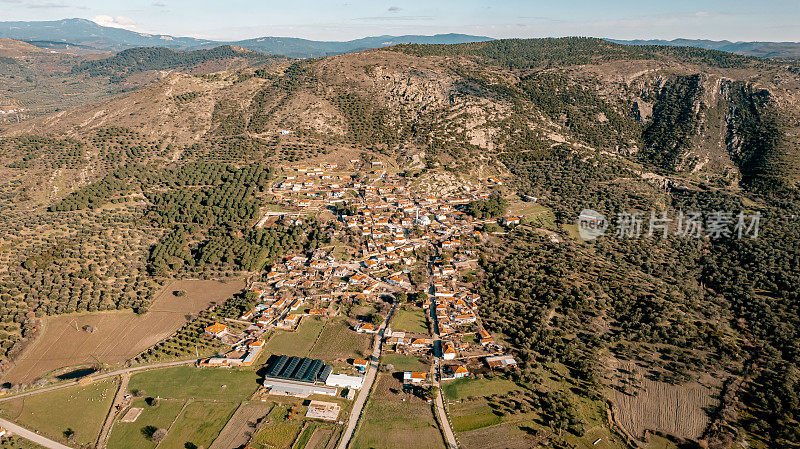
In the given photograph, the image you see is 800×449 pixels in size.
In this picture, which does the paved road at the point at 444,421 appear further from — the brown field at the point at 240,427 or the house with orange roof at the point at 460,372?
the brown field at the point at 240,427

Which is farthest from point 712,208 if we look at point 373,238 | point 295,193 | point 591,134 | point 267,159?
point 267,159

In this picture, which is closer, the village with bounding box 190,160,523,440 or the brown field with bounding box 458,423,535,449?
the brown field with bounding box 458,423,535,449

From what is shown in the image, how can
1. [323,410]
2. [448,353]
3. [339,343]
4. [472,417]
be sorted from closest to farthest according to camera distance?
[472,417]
[323,410]
[448,353]
[339,343]

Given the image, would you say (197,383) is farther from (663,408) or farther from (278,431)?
(663,408)

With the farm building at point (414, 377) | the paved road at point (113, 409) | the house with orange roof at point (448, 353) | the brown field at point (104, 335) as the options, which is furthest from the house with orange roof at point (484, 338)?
the paved road at point (113, 409)

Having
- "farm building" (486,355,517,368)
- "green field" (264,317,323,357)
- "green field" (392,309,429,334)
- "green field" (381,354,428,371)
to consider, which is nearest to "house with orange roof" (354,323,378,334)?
"green field" (392,309,429,334)

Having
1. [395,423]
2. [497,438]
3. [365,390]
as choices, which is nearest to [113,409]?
[365,390]

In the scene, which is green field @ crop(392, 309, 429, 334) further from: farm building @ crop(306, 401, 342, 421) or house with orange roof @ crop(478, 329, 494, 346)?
farm building @ crop(306, 401, 342, 421)
